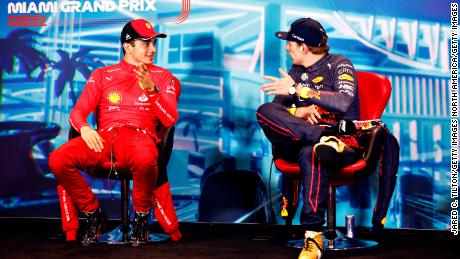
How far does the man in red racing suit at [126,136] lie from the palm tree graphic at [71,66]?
0.94m

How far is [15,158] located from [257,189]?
1845mm

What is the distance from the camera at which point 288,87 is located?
3.47 metres

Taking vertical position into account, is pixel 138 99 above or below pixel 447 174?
above

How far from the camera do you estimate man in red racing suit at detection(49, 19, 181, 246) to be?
148 inches

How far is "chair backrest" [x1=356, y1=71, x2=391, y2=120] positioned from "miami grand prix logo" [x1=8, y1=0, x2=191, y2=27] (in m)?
1.61

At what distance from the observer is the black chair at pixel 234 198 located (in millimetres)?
4836

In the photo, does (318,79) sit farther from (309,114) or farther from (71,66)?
(71,66)

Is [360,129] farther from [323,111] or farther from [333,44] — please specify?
[333,44]

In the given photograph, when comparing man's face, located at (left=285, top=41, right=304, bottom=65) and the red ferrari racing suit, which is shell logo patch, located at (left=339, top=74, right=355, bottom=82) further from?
the red ferrari racing suit

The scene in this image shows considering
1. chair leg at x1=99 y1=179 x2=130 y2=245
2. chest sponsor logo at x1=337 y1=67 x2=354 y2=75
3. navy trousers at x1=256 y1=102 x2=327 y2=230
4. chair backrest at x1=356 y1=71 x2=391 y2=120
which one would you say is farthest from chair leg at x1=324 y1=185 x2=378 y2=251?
chair leg at x1=99 y1=179 x2=130 y2=245

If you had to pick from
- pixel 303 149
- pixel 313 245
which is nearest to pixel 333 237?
pixel 313 245

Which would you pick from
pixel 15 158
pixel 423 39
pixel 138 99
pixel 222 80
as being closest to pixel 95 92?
pixel 138 99

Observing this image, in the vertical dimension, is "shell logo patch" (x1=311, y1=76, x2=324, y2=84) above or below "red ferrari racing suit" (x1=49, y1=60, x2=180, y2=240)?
above

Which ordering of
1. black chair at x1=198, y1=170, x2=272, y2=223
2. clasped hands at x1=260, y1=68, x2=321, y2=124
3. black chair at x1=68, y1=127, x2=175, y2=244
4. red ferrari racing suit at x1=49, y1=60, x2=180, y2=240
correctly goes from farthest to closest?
1. black chair at x1=198, y1=170, x2=272, y2=223
2. black chair at x1=68, y1=127, x2=175, y2=244
3. red ferrari racing suit at x1=49, y1=60, x2=180, y2=240
4. clasped hands at x1=260, y1=68, x2=321, y2=124
